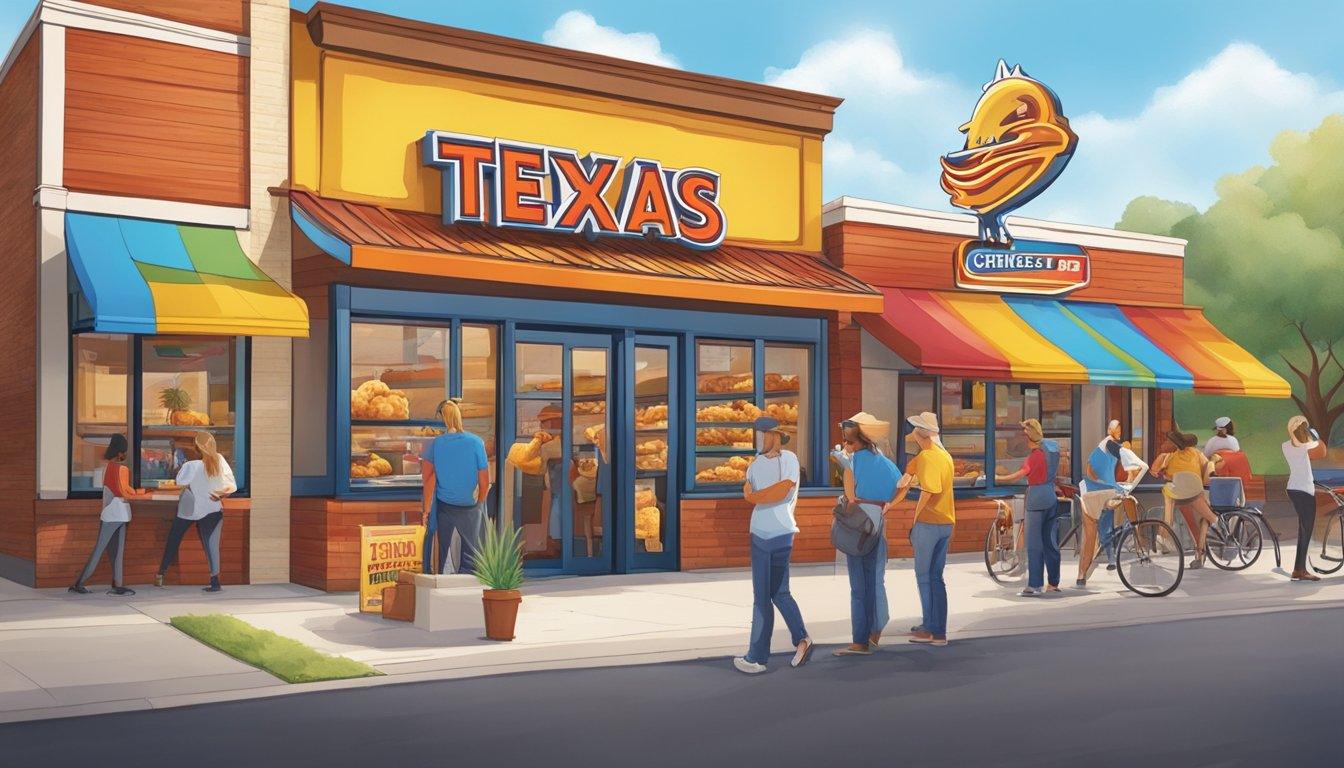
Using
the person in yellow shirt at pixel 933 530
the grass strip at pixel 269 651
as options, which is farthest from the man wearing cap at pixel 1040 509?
the grass strip at pixel 269 651

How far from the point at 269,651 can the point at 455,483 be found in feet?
9.97

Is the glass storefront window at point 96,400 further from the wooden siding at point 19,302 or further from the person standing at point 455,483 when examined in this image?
the person standing at point 455,483

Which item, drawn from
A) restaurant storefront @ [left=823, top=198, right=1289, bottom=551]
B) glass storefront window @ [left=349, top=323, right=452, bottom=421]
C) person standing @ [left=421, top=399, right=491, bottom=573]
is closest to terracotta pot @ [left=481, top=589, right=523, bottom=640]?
person standing @ [left=421, top=399, right=491, bottom=573]

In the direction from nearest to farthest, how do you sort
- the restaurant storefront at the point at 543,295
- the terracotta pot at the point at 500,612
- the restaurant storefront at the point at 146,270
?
the terracotta pot at the point at 500,612, the restaurant storefront at the point at 146,270, the restaurant storefront at the point at 543,295

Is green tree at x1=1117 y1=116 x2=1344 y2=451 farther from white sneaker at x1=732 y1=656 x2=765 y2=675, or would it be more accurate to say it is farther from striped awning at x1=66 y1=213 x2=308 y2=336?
white sneaker at x1=732 y1=656 x2=765 y2=675

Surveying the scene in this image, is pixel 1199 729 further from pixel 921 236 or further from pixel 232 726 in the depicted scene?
pixel 921 236

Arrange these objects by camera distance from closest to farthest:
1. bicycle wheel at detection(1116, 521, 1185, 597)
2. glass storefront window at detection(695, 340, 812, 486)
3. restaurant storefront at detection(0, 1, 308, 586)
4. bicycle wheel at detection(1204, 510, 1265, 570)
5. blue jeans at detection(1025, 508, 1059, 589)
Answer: bicycle wheel at detection(1116, 521, 1185, 597) < restaurant storefront at detection(0, 1, 308, 586) < blue jeans at detection(1025, 508, 1059, 589) < bicycle wheel at detection(1204, 510, 1265, 570) < glass storefront window at detection(695, 340, 812, 486)

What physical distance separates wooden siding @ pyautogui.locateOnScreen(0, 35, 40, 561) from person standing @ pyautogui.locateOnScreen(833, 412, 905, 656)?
977 centimetres

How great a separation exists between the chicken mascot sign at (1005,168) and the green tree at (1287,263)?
3117 cm

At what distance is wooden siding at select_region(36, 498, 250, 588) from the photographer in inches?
607

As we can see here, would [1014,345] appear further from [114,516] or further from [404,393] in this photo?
[114,516]

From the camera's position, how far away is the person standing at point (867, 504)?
36.8ft

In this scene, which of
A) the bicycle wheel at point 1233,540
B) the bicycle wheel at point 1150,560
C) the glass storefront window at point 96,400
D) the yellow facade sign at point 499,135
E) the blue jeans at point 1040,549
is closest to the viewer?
the bicycle wheel at point 1150,560

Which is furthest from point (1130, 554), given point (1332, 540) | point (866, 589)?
point (866, 589)
